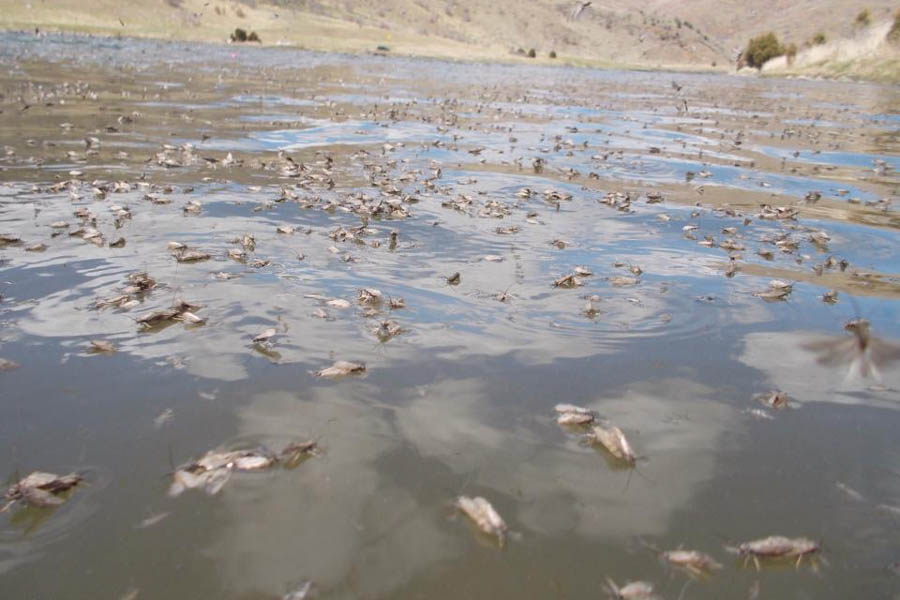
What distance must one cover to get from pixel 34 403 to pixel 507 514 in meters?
3.63

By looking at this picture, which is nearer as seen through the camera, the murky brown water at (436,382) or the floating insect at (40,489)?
the murky brown water at (436,382)

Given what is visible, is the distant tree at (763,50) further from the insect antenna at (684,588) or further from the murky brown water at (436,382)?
the insect antenna at (684,588)

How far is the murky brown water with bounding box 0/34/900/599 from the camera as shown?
3.36m

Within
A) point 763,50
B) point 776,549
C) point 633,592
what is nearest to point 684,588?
point 633,592

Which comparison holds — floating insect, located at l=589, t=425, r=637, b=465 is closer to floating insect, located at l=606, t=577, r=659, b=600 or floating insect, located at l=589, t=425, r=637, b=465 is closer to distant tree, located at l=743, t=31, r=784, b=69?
floating insect, located at l=606, t=577, r=659, b=600

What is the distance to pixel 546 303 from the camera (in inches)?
267

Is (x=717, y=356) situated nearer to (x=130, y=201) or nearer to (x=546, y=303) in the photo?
(x=546, y=303)

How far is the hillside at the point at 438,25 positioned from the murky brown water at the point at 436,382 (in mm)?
68543

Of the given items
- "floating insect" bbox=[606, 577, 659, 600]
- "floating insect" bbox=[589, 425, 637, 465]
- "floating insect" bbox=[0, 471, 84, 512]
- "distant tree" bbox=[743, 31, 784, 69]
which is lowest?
"floating insect" bbox=[0, 471, 84, 512]

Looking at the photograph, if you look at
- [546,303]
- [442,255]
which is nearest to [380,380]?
[546,303]

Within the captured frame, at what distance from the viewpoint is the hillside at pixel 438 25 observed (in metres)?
71.1

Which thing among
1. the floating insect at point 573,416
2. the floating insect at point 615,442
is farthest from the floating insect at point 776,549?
the floating insect at point 573,416

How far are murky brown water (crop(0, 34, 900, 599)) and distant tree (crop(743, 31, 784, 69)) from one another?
9710 cm

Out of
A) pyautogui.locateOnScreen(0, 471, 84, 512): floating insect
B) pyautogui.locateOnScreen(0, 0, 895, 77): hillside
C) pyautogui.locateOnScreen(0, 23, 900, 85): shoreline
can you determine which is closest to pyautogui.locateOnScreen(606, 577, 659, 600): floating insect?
pyautogui.locateOnScreen(0, 471, 84, 512): floating insect
